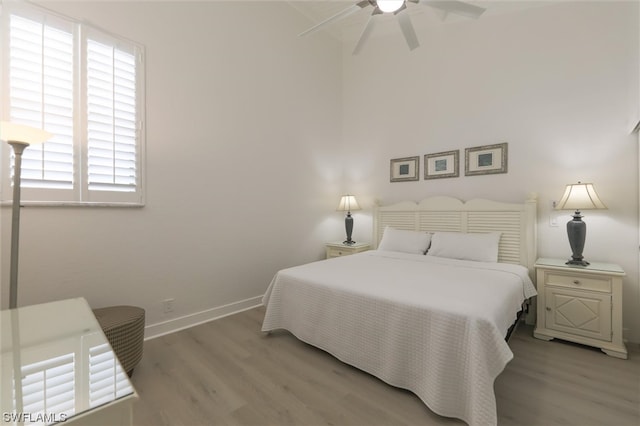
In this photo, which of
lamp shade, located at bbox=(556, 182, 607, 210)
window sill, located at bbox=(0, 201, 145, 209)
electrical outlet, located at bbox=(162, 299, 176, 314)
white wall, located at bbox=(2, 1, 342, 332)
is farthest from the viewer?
electrical outlet, located at bbox=(162, 299, 176, 314)

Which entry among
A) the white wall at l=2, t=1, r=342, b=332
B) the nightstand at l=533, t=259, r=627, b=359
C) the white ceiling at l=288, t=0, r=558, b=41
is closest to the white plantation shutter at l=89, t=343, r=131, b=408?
the white wall at l=2, t=1, r=342, b=332

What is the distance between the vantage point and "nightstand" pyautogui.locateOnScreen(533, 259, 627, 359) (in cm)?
220

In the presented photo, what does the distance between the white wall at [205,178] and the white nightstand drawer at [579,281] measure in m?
2.68

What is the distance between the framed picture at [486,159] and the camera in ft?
10.0

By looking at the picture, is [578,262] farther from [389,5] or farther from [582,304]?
[389,5]

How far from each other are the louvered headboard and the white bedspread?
1.23 feet

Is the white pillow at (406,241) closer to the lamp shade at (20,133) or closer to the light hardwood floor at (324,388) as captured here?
the light hardwood floor at (324,388)

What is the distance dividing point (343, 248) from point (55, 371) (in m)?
3.27

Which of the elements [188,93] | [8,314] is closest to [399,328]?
[8,314]

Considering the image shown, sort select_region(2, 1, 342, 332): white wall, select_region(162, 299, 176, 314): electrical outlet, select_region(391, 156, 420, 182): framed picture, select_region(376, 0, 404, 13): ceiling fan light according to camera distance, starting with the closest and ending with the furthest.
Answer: select_region(376, 0, 404, 13): ceiling fan light → select_region(2, 1, 342, 332): white wall → select_region(162, 299, 176, 314): electrical outlet → select_region(391, 156, 420, 182): framed picture

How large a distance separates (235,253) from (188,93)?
5.65 feet

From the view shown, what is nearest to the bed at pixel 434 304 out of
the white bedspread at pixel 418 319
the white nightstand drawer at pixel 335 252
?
the white bedspread at pixel 418 319

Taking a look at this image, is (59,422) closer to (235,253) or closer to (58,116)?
(58,116)

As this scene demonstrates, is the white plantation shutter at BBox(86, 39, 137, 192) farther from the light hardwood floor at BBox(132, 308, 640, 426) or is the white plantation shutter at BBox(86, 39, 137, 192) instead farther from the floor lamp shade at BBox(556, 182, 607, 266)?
the floor lamp shade at BBox(556, 182, 607, 266)
